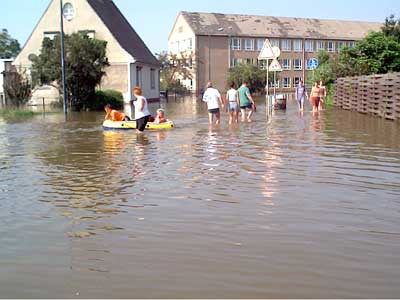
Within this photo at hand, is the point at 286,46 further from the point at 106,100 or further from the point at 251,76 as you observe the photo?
the point at 106,100

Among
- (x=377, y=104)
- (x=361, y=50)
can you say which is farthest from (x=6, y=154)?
(x=361, y=50)

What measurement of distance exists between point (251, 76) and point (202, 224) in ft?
206

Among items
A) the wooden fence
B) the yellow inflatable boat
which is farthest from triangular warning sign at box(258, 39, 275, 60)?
the yellow inflatable boat

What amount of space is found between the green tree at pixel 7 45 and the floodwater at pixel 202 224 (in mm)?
102040

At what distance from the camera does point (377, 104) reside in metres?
Result: 22.0

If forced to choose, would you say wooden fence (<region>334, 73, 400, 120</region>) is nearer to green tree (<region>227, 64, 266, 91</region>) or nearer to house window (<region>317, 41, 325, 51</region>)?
green tree (<region>227, 64, 266, 91</region>)

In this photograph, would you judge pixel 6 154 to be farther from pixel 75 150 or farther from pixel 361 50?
pixel 361 50

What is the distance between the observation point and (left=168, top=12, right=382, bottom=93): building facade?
253 feet

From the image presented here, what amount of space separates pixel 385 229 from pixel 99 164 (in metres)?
6.28

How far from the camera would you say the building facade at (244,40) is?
77000mm

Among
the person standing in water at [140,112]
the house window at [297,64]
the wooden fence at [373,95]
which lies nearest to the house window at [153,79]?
the wooden fence at [373,95]

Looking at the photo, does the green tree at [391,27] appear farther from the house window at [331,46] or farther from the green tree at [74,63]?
the house window at [331,46]

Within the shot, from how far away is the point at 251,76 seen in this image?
6769 centimetres

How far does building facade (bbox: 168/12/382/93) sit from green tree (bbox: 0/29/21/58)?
124ft
